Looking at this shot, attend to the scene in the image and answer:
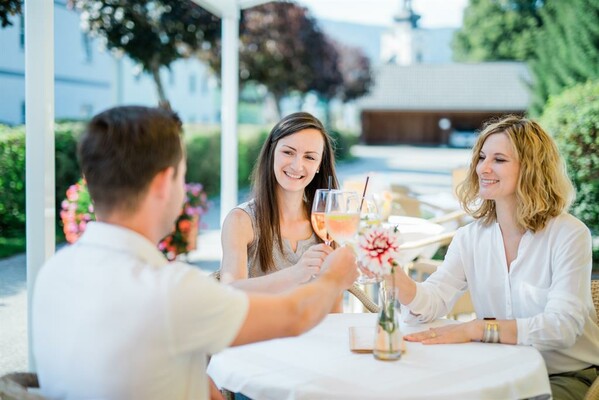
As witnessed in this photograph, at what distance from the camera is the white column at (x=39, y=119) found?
3.12m

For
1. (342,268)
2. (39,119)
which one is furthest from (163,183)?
(39,119)

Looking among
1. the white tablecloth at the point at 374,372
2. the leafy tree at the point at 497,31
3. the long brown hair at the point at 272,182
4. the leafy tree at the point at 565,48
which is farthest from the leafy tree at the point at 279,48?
the white tablecloth at the point at 374,372

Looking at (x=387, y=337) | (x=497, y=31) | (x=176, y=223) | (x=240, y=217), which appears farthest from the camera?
(x=497, y=31)

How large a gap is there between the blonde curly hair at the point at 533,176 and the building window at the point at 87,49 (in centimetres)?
1082

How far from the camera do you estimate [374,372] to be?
1888mm

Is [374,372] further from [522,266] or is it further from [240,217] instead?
[240,217]

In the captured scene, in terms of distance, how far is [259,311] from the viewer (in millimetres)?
1571

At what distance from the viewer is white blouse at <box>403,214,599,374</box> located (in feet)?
7.45

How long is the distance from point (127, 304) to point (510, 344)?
51.4 inches

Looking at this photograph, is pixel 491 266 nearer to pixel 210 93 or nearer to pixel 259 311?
pixel 259 311

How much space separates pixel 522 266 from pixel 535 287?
9 cm

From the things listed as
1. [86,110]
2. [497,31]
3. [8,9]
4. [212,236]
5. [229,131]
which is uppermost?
[497,31]

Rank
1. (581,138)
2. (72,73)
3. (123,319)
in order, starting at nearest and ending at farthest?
(123,319), (581,138), (72,73)

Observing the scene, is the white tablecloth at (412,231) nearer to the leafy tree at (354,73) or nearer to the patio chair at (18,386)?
the patio chair at (18,386)
